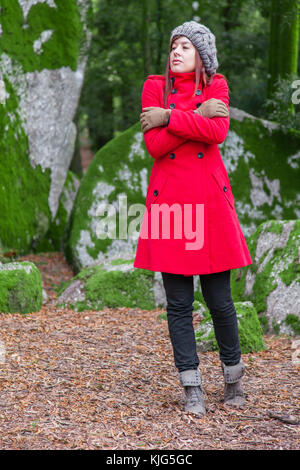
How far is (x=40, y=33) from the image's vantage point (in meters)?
7.77

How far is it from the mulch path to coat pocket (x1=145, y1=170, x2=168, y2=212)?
3.77 ft

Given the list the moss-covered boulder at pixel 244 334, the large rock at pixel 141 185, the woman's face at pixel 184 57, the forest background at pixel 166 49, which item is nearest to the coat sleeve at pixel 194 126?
the woman's face at pixel 184 57

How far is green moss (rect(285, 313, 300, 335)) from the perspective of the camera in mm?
4730

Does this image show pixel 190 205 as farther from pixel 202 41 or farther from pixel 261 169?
pixel 261 169

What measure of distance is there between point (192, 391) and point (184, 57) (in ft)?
6.15

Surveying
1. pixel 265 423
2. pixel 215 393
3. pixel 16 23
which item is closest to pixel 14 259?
pixel 16 23

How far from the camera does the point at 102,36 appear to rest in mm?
13664

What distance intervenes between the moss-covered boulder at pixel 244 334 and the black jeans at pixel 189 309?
1100mm

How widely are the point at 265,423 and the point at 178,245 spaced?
3.46 ft

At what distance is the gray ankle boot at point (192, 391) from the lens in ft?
10.2

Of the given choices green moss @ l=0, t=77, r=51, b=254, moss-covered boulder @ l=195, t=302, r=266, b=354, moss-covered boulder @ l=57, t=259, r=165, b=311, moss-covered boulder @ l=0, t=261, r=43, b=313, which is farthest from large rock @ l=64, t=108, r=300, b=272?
moss-covered boulder @ l=195, t=302, r=266, b=354

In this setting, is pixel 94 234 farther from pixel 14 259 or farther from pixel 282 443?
pixel 282 443

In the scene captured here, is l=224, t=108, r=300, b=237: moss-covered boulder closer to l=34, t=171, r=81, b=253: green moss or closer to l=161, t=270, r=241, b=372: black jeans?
l=34, t=171, r=81, b=253: green moss
